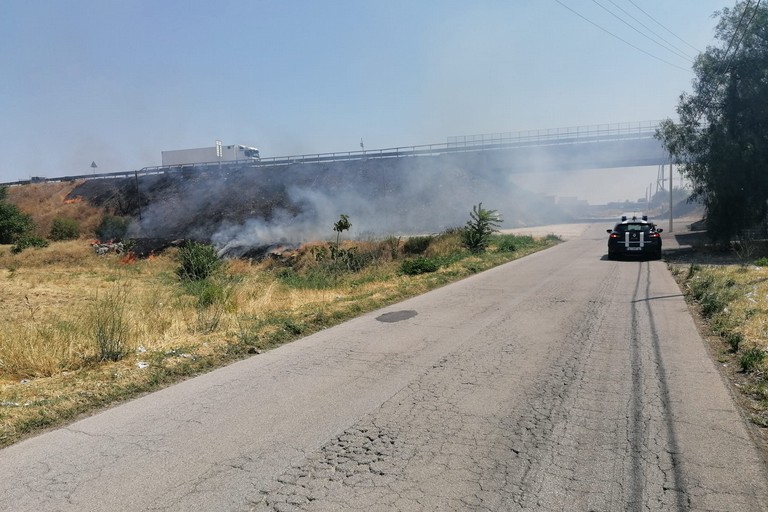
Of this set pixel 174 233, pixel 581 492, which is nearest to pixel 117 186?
pixel 174 233

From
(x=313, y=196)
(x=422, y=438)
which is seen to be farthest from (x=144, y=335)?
(x=313, y=196)

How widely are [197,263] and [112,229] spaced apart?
3394cm

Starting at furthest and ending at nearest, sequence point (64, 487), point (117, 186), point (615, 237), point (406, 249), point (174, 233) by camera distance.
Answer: point (117, 186), point (174, 233), point (406, 249), point (615, 237), point (64, 487)

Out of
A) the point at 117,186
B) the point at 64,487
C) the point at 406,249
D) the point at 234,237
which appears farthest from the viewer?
the point at 117,186

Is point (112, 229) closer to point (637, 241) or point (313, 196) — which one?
point (313, 196)

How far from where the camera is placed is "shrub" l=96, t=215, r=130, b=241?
47625 millimetres

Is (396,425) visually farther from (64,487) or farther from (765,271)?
(765,271)

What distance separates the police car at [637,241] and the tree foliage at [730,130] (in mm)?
3526

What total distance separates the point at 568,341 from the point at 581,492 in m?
4.17

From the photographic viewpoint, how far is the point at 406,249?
27.3m

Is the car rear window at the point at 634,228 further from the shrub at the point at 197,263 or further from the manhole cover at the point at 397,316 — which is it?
the shrub at the point at 197,263

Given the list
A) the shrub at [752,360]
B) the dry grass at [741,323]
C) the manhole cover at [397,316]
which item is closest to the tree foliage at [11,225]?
the manhole cover at [397,316]

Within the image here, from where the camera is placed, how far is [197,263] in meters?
19.2

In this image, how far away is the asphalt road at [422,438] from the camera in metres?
3.28
